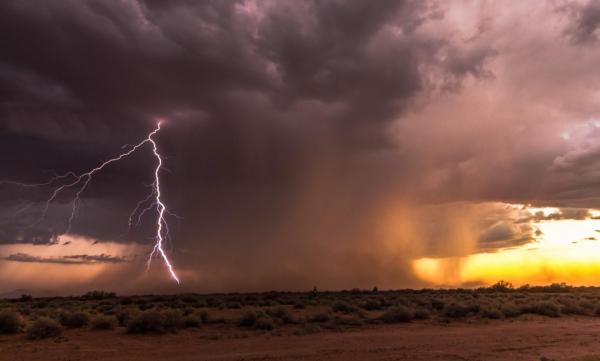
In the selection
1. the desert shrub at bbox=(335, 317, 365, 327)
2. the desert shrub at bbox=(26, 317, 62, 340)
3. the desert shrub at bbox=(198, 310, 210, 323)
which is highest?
the desert shrub at bbox=(198, 310, 210, 323)

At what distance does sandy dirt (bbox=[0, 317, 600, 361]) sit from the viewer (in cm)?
1852

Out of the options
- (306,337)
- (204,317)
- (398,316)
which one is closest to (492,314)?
(398,316)

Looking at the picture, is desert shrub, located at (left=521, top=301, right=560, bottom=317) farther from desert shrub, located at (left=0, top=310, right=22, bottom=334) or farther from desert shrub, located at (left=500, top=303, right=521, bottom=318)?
desert shrub, located at (left=0, top=310, right=22, bottom=334)

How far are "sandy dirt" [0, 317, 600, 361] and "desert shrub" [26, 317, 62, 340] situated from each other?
1.58 feet

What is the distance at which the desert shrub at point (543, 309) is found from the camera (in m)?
35.1

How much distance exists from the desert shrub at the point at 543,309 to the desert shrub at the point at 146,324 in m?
28.0

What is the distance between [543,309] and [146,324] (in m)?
29.7

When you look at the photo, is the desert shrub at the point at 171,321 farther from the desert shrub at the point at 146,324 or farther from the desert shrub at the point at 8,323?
the desert shrub at the point at 8,323

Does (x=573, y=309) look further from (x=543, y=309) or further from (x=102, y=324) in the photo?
(x=102, y=324)

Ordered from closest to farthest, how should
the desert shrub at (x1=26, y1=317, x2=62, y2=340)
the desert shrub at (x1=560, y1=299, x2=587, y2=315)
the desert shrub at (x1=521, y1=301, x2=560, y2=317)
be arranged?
1. the desert shrub at (x1=26, y1=317, x2=62, y2=340)
2. the desert shrub at (x1=521, y1=301, x2=560, y2=317)
3. the desert shrub at (x1=560, y1=299, x2=587, y2=315)

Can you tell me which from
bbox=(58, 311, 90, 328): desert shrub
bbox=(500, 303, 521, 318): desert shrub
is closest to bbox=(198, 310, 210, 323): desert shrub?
bbox=(58, 311, 90, 328): desert shrub

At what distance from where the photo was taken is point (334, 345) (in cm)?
2092

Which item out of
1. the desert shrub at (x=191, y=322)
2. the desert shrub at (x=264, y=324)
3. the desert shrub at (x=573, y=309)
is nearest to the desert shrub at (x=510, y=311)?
the desert shrub at (x=573, y=309)

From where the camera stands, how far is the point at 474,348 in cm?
2012
